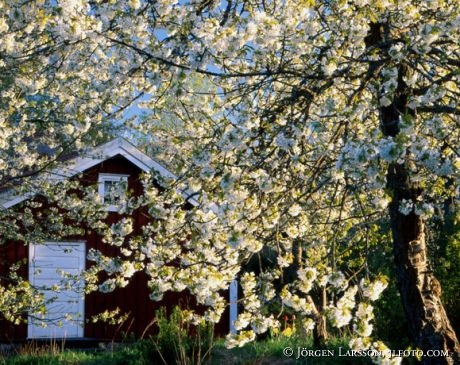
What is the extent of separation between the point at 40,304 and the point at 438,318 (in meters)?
5.02

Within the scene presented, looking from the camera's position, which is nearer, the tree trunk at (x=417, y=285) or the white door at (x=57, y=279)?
the tree trunk at (x=417, y=285)

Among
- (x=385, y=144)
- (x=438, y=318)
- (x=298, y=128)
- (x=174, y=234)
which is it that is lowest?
(x=438, y=318)

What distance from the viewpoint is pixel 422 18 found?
5.92 metres

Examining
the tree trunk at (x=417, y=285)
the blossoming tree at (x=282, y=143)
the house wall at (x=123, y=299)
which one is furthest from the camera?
the house wall at (x=123, y=299)

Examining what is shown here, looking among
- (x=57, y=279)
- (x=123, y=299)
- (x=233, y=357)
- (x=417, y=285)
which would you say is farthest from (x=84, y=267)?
(x=417, y=285)

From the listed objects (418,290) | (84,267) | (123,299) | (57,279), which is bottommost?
(418,290)

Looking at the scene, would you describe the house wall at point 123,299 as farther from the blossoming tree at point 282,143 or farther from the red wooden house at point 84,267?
the blossoming tree at point 282,143

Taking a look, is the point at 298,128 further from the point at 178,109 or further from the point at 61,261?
the point at 61,261

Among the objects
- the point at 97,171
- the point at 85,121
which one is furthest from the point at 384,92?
the point at 97,171

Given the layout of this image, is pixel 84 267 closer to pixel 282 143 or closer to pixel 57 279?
pixel 57 279

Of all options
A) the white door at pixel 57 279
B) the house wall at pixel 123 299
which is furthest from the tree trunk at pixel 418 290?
the white door at pixel 57 279

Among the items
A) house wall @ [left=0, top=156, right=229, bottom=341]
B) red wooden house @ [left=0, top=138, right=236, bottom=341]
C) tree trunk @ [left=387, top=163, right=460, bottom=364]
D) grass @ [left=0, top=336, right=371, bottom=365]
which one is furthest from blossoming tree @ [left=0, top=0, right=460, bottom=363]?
house wall @ [left=0, top=156, right=229, bottom=341]

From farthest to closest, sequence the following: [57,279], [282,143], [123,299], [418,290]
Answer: [123,299], [57,279], [418,290], [282,143]

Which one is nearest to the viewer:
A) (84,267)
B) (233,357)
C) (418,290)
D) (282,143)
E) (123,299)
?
(282,143)
